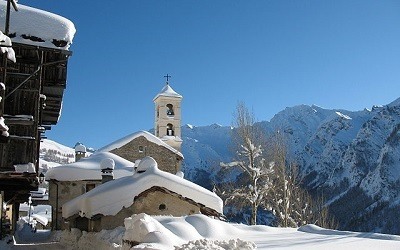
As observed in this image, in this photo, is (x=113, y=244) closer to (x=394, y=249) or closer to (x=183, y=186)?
(x=183, y=186)

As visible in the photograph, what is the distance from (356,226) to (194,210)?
69.1m

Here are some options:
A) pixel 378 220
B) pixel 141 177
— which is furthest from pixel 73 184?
pixel 378 220

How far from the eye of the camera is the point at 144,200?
1662 cm

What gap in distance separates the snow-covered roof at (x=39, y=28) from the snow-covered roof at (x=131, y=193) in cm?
549

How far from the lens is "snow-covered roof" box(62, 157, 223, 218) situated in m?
16.2

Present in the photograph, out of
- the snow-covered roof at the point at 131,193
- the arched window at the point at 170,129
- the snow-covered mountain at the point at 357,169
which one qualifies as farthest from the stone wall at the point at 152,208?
the snow-covered mountain at the point at 357,169

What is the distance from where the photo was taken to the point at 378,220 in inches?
3398

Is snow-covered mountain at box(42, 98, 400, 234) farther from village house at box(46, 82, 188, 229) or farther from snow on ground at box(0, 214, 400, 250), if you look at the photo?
snow on ground at box(0, 214, 400, 250)

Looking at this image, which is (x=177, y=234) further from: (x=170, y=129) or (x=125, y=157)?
(x=170, y=129)

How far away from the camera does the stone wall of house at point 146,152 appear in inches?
1344

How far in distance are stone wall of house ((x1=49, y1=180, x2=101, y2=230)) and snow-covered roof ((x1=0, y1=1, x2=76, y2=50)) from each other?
14.9 m

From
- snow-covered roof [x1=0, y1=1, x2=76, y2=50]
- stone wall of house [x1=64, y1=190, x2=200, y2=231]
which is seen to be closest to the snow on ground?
stone wall of house [x1=64, y1=190, x2=200, y2=231]

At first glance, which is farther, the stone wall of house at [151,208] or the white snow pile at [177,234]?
the stone wall of house at [151,208]

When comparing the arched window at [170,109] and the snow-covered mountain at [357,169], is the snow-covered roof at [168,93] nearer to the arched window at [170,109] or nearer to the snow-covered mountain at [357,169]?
the arched window at [170,109]
